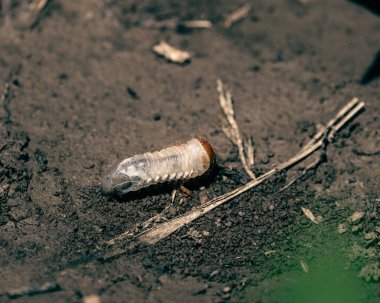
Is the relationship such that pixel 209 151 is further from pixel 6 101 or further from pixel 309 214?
pixel 6 101

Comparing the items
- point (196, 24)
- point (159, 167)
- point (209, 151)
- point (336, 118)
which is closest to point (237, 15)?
point (196, 24)

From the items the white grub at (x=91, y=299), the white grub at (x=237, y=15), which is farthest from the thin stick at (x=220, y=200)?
the white grub at (x=237, y=15)

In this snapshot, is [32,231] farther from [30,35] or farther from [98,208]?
[30,35]

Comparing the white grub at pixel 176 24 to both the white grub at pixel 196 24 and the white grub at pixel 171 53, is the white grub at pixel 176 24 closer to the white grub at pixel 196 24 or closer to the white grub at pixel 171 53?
the white grub at pixel 196 24

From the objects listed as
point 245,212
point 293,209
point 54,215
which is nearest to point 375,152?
point 293,209

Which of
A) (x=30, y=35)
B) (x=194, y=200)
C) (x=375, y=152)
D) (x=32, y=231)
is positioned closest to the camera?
(x=32, y=231)

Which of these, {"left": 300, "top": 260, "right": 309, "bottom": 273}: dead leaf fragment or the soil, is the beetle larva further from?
{"left": 300, "top": 260, "right": 309, "bottom": 273}: dead leaf fragment
